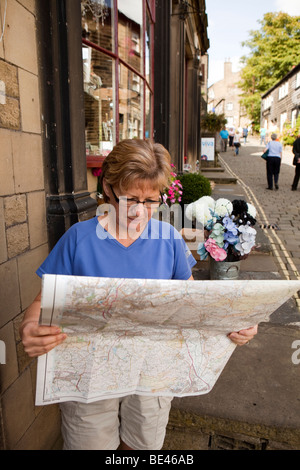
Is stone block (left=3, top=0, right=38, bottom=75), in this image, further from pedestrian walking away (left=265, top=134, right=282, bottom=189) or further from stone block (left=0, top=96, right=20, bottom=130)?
pedestrian walking away (left=265, top=134, right=282, bottom=189)

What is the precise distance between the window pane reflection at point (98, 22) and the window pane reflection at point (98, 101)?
0.42ft

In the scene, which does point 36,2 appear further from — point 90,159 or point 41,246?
point 41,246

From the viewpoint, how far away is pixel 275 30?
3681 centimetres

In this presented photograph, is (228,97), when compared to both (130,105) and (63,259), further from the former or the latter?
(63,259)

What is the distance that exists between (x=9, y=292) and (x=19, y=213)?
0.39 m

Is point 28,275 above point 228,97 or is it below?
below

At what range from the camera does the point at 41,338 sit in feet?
3.49

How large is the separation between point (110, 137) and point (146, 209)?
7.27ft

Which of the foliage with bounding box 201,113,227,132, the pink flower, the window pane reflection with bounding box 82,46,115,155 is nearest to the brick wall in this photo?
the window pane reflection with bounding box 82,46,115,155

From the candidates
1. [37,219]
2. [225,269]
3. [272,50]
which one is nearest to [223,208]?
[225,269]

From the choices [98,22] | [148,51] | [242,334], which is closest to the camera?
[242,334]

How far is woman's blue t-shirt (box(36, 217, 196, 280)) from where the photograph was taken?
50.3 inches

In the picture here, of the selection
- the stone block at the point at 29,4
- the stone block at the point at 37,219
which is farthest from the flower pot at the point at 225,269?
the stone block at the point at 29,4
